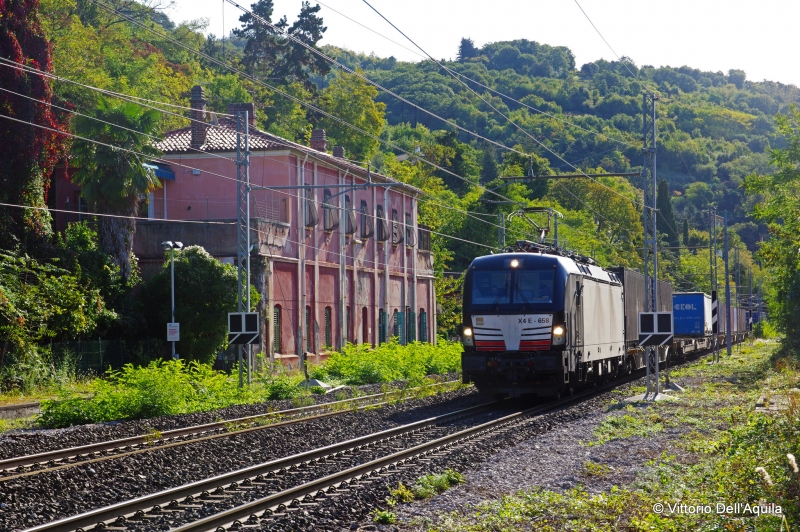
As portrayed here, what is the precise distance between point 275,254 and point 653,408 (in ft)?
62.4

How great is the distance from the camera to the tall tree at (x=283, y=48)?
79938mm

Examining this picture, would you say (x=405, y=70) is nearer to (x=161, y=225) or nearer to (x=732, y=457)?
(x=161, y=225)

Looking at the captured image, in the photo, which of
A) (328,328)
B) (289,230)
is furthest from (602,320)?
(328,328)

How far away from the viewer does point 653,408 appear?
21.3 meters

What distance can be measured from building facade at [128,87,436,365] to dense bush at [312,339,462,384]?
311 cm

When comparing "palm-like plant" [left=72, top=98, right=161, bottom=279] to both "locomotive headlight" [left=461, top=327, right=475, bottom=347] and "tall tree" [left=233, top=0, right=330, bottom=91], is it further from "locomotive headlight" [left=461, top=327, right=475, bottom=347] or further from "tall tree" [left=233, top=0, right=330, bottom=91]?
"tall tree" [left=233, top=0, right=330, bottom=91]

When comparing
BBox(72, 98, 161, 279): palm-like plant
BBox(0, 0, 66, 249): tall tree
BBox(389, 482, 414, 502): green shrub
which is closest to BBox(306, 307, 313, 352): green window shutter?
BBox(72, 98, 161, 279): palm-like plant

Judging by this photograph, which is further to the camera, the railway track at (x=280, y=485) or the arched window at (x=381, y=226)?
the arched window at (x=381, y=226)

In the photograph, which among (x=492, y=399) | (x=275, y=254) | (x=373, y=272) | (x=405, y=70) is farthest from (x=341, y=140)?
(x=405, y=70)

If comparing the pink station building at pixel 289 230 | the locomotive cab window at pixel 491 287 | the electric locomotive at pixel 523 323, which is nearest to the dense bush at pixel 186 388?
the pink station building at pixel 289 230

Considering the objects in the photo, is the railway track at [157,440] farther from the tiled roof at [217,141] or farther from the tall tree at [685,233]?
the tall tree at [685,233]

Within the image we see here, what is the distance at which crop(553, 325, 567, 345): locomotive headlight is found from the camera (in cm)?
2181

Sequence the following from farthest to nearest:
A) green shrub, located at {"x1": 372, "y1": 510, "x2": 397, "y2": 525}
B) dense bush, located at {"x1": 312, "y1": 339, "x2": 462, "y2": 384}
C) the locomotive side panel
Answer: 1. dense bush, located at {"x1": 312, "y1": 339, "x2": 462, "y2": 384}
2. the locomotive side panel
3. green shrub, located at {"x1": 372, "y1": 510, "x2": 397, "y2": 525}

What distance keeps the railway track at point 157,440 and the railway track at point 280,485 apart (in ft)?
7.86
